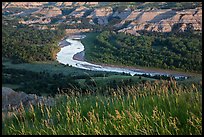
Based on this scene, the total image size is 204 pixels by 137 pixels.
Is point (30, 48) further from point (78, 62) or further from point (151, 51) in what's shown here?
point (151, 51)

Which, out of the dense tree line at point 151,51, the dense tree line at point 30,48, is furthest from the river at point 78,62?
the dense tree line at point 151,51

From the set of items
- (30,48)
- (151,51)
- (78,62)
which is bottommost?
(151,51)

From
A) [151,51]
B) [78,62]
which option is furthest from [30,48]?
[151,51]

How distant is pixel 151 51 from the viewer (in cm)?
5275

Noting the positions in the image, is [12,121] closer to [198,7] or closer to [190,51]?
[190,51]

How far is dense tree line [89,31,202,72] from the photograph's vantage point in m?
44.2

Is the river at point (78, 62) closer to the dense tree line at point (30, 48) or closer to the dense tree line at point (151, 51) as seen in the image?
the dense tree line at point (30, 48)

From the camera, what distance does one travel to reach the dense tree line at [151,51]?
4416cm

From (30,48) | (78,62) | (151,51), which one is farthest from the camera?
(30,48)

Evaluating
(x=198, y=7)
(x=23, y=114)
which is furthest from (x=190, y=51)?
(x=23, y=114)

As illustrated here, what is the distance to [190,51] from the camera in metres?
50.0

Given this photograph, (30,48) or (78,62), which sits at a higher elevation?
(30,48)

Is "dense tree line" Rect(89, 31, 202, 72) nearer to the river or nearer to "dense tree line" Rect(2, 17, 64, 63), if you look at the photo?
the river

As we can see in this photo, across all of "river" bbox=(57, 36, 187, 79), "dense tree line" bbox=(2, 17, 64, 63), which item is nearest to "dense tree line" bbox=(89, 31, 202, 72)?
"river" bbox=(57, 36, 187, 79)
